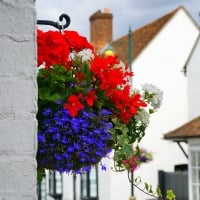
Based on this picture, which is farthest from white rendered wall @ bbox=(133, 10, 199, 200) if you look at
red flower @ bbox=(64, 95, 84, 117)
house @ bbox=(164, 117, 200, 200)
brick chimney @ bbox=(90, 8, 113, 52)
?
red flower @ bbox=(64, 95, 84, 117)

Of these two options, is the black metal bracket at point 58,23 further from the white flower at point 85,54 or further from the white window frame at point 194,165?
the white window frame at point 194,165

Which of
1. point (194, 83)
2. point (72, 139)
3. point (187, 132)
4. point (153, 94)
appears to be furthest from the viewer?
point (194, 83)

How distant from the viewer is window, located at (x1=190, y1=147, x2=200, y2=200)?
19.7 m

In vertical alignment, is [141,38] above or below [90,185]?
above

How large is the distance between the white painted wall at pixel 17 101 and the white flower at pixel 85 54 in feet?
2.82

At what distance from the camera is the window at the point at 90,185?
26.8 metres

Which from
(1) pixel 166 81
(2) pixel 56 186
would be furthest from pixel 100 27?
(2) pixel 56 186

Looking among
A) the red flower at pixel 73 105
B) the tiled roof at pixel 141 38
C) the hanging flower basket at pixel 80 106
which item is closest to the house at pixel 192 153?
the tiled roof at pixel 141 38

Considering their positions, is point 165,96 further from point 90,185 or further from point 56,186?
point 56,186

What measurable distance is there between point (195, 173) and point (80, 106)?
16.5 meters

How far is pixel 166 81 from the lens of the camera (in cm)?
2691

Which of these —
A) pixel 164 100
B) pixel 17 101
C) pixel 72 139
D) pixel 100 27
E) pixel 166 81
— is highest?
pixel 100 27

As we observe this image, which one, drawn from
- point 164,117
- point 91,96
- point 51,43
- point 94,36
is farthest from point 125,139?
point 94,36

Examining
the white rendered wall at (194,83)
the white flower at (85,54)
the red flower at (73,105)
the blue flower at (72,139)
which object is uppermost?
the white rendered wall at (194,83)
